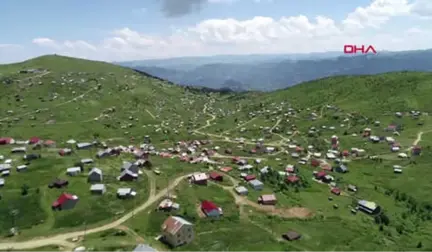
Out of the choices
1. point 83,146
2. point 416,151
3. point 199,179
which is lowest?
point 416,151

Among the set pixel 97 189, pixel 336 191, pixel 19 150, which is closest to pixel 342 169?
pixel 336 191

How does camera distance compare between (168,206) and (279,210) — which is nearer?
(168,206)

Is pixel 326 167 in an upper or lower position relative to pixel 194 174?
lower

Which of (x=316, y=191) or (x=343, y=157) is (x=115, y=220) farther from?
(x=343, y=157)

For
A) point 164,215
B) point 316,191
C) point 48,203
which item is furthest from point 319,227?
point 48,203

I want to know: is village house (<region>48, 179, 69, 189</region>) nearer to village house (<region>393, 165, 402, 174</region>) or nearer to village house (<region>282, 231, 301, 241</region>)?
village house (<region>282, 231, 301, 241</region>)

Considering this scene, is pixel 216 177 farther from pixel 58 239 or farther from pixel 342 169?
pixel 342 169

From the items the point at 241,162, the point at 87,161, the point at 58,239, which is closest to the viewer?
the point at 58,239

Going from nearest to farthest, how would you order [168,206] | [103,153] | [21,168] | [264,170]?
[168,206]
[21,168]
[264,170]
[103,153]
